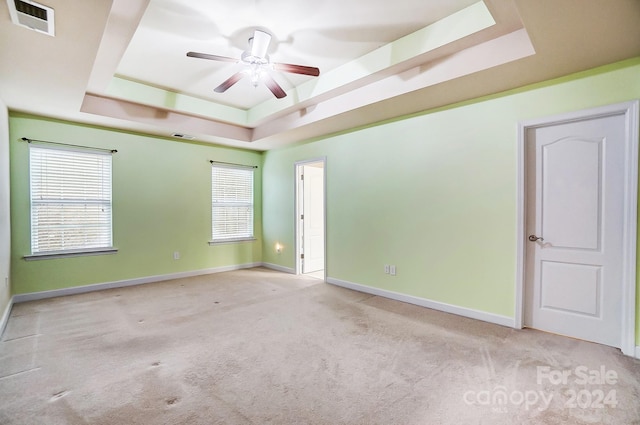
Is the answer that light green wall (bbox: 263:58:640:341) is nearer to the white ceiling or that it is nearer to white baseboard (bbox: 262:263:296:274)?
the white ceiling

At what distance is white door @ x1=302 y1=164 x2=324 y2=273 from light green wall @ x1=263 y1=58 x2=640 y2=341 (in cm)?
81

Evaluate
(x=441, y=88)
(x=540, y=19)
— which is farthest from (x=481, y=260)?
(x=540, y=19)

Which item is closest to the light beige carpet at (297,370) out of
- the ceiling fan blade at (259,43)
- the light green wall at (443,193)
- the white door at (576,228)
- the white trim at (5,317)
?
the white trim at (5,317)

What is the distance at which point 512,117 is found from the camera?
3.00 m

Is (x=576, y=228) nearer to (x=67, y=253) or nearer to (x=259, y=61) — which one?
(x=259, y=61)

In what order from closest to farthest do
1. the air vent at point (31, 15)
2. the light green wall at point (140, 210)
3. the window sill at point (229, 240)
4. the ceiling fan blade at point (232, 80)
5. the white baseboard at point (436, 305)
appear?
the air vent at point (31, 15)
the ceiling fan blade at point (232, 80)
the white baseboard at point (436, 305)
the light green wall at point (140, 210)
the window sill at point (229, 240)

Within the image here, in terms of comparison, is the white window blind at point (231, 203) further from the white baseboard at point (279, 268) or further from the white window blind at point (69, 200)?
the white window blind at point (69, 200)

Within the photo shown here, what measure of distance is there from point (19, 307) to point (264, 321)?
310 centimetres

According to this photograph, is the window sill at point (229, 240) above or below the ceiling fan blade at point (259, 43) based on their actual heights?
below

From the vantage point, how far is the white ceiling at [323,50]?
201 centimetres

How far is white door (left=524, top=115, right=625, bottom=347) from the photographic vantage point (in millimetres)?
2537

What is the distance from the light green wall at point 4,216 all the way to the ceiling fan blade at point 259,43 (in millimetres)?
2895

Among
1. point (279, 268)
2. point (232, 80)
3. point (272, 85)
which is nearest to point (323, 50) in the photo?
point (272, 85)

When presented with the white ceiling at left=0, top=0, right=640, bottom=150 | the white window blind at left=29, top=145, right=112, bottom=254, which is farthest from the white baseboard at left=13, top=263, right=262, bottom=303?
the white ceiling at left=0, top=0, right=640, bottom=150
